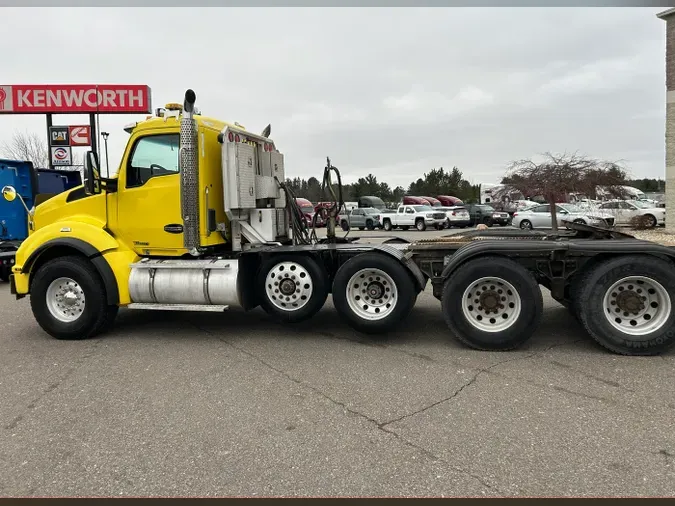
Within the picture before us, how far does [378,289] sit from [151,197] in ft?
10.2

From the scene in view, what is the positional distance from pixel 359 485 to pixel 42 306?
532 cm

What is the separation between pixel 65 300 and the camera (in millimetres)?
6559

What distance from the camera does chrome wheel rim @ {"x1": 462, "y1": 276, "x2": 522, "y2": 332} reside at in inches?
219

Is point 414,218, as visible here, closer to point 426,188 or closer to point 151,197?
point 151,197

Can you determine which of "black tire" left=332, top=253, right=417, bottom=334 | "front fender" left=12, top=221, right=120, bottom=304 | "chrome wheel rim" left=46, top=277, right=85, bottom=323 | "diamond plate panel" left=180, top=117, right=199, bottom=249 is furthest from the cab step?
"black tire" left=332, top=253, right=417, bottom=334

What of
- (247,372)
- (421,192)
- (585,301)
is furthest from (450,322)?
(421,192)

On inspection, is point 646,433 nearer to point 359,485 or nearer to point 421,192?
point 359,485

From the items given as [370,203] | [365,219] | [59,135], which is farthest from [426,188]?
[59,135]

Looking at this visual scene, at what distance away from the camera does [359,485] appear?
3.03m

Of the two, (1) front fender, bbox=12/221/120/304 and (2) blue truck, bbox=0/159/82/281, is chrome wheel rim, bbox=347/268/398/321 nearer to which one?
(1) front fender, bbox=12/221/120/304

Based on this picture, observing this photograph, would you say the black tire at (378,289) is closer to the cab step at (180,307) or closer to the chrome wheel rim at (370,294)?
the chrome wheel rim at (370,294)

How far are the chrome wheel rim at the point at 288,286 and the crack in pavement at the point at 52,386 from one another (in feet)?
7.17

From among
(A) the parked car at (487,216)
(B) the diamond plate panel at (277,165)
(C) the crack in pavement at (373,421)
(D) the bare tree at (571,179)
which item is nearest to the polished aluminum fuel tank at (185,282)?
(C) the crack in pavement at (373,421)

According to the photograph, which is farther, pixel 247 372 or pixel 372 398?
pixel 247 372
